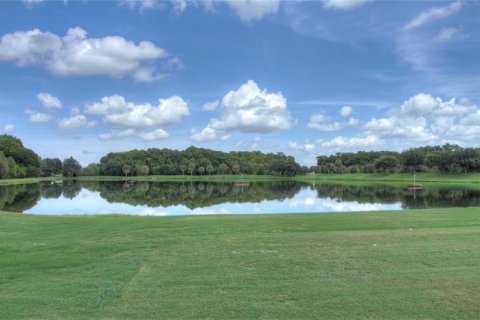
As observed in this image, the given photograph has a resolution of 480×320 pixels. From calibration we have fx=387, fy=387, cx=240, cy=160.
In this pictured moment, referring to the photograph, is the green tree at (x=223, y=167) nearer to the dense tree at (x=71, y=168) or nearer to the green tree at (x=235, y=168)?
the green tree at (x=235, y=168)

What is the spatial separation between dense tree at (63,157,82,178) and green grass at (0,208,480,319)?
146286mm

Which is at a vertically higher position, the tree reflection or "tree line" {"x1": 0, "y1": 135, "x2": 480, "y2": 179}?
"tree line" {"x1": 0, "y1": 135, "x2": 480, "y2": 179}

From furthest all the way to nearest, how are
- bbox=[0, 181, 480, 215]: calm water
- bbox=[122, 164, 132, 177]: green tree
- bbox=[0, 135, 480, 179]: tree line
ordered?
bbox=[122, 164, 132, 177]: green tree, bbox=[0, 135, 480, 179]: tree line, bbox=[0, 181, 480, 215]: calm water

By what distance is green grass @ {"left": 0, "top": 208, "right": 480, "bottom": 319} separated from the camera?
17.3ft

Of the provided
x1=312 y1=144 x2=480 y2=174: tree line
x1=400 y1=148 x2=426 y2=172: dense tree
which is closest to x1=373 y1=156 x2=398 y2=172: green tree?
x1=312 y1=144 x2=480 y2=174: tree line

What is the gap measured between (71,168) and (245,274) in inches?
6049

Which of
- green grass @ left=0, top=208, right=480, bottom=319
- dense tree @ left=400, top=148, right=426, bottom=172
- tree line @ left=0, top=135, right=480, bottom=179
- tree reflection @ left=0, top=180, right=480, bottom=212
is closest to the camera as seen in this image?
green grass @ left=0, top=208, right=480, bottom=319

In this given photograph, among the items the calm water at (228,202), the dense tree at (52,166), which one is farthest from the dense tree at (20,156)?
the calm water at (228,202)

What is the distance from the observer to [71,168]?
481ft

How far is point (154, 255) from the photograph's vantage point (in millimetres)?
8578

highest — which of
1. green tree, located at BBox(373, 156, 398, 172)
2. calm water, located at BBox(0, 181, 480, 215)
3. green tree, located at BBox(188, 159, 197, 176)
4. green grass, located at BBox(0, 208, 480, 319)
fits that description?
green tree, located at BBox(188, 159, 197, 176)

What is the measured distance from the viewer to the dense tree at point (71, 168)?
147m

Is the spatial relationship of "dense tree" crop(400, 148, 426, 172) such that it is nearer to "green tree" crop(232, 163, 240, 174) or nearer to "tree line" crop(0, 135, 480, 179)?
"tree line" crop(0, 135, 480, 179)

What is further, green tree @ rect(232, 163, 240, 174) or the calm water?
green tree @ rect(232, 163, 240, 174)
